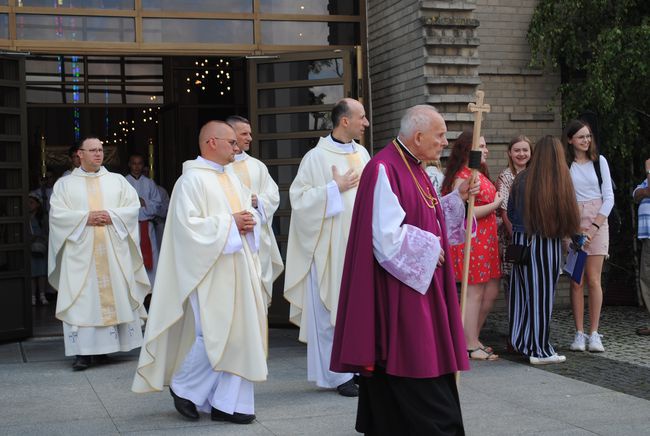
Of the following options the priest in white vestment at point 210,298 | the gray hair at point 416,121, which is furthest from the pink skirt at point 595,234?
the gray hair at point 416,121

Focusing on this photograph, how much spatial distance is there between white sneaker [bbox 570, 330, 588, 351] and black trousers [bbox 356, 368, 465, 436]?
406 centimetres

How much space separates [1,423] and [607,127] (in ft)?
24.8

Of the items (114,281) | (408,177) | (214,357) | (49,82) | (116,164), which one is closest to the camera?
(408,177)

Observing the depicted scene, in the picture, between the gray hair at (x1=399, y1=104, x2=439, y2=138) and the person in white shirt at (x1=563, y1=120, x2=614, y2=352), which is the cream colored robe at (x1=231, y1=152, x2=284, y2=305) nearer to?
the person in white shirt at (x1=563, y1=120, x2=614, y2=352)

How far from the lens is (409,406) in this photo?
17.8 feet

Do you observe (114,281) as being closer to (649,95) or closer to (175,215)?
(175,215)

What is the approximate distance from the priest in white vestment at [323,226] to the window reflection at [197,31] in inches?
140

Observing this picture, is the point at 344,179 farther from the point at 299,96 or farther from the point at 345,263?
the point at 299,96

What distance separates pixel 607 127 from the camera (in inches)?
464

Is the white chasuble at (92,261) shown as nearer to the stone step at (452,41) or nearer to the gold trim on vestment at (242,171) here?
the gold trim on vestment at (242,171)

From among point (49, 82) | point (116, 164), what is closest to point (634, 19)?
point (49, 82)

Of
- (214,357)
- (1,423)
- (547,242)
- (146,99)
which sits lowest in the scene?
(1,423)

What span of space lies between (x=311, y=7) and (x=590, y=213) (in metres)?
4.18

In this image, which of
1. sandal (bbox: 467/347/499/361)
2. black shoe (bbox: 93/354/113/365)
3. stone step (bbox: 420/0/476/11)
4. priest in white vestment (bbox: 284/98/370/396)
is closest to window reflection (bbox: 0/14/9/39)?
black shoe (bbox: 93/354/113/365)
